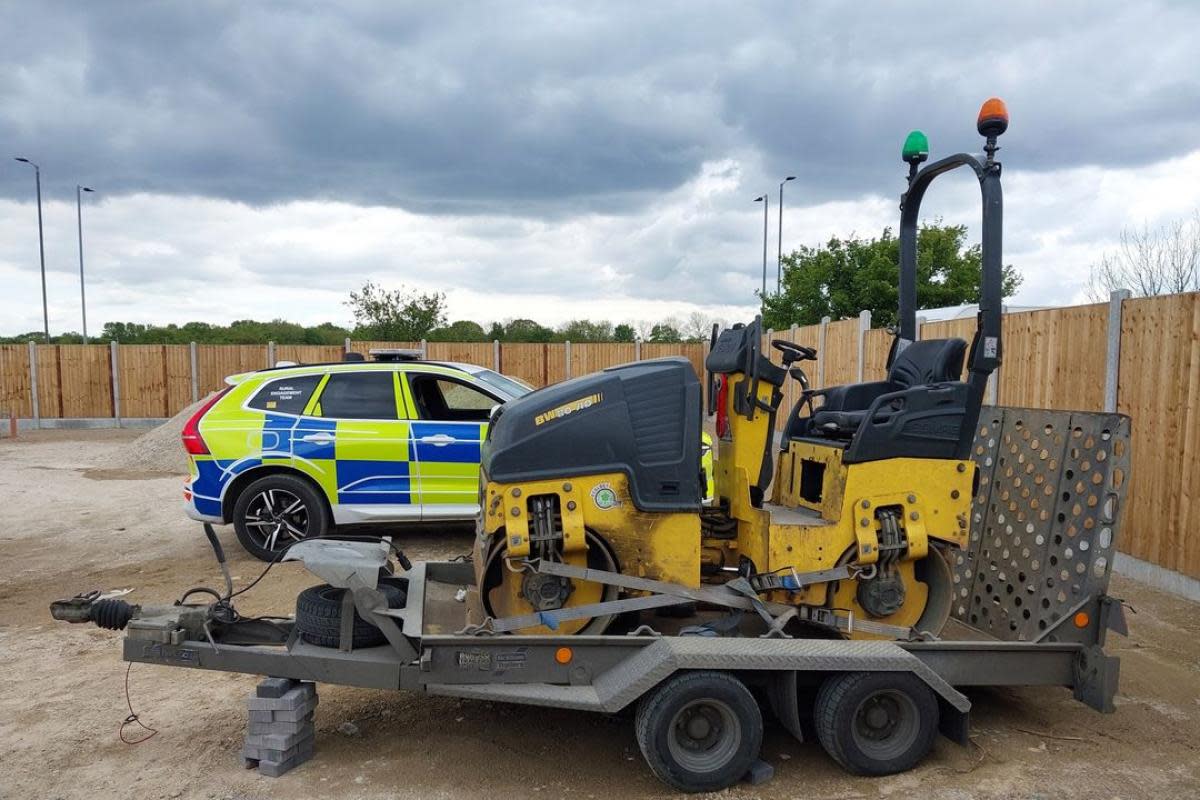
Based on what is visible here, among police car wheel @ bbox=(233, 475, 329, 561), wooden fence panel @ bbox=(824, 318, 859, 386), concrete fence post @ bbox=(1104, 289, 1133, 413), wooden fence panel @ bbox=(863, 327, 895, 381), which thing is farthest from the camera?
wooden fence panel @ bbox=(824, 318, 859, 386)

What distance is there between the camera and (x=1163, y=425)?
634 centimetres

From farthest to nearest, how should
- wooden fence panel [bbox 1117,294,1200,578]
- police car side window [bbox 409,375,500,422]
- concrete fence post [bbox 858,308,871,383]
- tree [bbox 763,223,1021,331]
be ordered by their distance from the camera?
tree [bbox 763,223,1021,331], concrete fence post [bbox 858,308,871,383], police car side window [bbox 409,375,500,422], wooden fence panel [bbox 1117,294,1200,578]

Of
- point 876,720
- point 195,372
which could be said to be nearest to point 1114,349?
point 876,720

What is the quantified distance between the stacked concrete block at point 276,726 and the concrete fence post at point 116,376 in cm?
2156

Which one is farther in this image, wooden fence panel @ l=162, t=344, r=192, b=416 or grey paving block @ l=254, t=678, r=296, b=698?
wooden fence panel @ l=162, t=344, r=192, b=416

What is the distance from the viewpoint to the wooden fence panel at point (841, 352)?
12695 millimetres

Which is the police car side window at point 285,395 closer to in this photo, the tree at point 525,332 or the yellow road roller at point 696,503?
the yellow road roller at point 696,503

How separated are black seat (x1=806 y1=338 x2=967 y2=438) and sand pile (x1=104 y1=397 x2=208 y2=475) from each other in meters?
11.9

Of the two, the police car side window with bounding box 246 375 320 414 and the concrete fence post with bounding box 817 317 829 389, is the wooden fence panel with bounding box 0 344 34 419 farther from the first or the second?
the concrete fence post with bounding box 817 317 829 389

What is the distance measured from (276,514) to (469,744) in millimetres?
4024

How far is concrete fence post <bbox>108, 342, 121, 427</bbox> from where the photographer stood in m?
22.0

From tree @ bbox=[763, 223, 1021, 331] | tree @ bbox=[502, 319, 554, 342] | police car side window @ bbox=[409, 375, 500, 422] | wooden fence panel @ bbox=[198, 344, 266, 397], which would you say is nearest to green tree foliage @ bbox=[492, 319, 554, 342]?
tree @ bbox=[502, 319, 554, 342]

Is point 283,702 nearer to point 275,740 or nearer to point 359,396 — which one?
point 275,740

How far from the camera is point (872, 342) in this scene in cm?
1195
